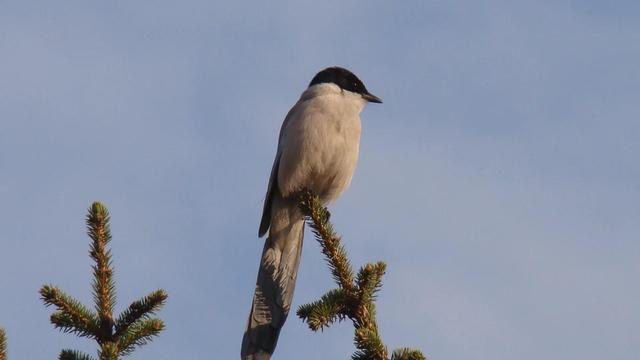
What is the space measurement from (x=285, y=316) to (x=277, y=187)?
137 centimetres

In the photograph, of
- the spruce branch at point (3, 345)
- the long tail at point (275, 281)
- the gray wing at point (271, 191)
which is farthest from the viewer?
the gray wing at point (271, 191)

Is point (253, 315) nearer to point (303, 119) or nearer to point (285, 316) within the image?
point (285, 316)

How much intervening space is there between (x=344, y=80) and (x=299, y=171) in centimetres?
125

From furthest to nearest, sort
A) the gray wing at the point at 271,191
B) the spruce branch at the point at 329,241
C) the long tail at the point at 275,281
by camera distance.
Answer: the gray wing at the point at 271,191 < the long tail at the point at 275,281 < the spruce branch at the point at 329,241

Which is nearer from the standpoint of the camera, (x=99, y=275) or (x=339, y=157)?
(x=99, y=275)

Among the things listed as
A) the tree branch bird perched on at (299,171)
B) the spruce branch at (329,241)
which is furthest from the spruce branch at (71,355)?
the tree branch bird perched on at (299,171)

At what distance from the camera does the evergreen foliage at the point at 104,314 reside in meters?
3.42

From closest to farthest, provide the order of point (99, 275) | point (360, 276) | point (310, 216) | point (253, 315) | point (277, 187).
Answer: point (99, 275) → point (360, 276) → point (310, 216) → point (253, 315) → point (277, 187)

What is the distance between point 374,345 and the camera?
3451mm

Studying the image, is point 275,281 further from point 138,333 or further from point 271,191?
point 138,333

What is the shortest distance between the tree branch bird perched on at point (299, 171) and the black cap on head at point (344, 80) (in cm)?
27

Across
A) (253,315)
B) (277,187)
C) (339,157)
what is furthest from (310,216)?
(277,187)

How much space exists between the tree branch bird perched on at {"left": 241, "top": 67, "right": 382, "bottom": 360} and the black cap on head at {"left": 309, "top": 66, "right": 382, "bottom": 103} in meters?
0.27

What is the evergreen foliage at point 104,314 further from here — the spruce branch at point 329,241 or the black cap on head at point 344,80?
the black cap on head at point 344,80
